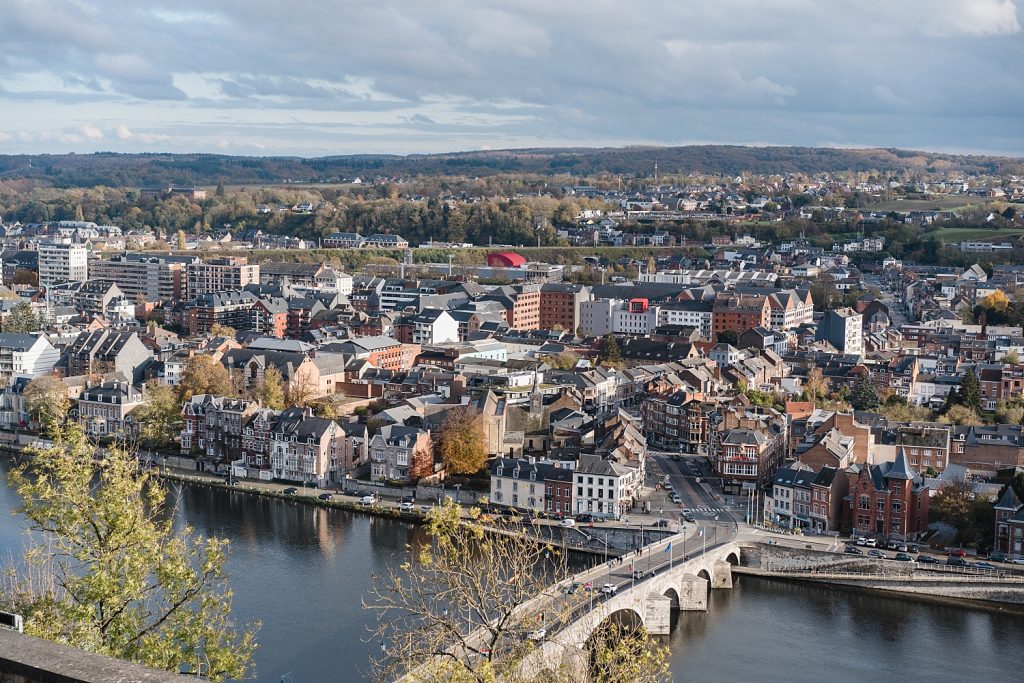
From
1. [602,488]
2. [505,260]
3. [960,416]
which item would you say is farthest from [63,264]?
[960,416]

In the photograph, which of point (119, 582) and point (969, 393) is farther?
point (969, 393)

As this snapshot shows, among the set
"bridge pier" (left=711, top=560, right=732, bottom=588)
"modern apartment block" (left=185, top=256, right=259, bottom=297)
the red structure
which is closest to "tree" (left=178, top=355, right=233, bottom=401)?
"bridge pier" (left=711, top=560, right=732, bottom=588)

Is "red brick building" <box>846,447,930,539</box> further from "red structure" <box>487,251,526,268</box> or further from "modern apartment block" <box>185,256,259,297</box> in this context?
"red structure" <box>487,251,526,268</box>

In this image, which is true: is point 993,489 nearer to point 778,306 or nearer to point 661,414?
point 661,414

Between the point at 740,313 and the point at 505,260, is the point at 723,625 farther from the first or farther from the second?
the point at 505,260

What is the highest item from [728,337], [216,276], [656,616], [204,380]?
[216,276]

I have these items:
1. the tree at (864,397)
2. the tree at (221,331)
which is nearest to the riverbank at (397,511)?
the tree at (864,397)

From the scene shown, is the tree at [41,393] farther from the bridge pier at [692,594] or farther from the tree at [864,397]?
the tree at [864,397]
